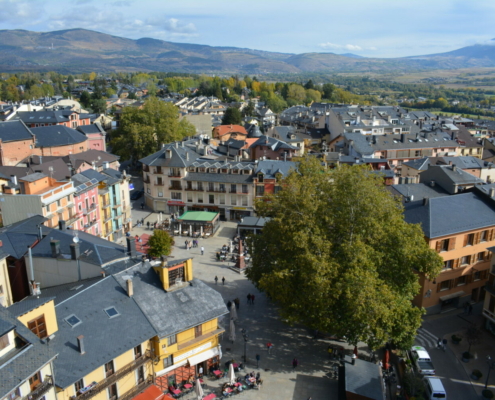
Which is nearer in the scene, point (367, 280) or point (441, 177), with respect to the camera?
point (367, 280)

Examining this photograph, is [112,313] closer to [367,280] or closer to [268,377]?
[268,377]

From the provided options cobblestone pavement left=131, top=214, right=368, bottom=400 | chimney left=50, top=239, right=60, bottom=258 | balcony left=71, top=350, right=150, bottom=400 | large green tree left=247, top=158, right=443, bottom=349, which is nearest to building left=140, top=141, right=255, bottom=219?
cobblestone pavement left=131, top=214, right=368, bottom=400

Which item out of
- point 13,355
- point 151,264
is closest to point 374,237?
point 151,264

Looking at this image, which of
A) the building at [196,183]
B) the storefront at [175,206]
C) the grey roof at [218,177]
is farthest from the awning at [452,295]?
the storefront at [175,206]

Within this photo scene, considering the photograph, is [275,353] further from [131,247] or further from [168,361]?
[131,247]

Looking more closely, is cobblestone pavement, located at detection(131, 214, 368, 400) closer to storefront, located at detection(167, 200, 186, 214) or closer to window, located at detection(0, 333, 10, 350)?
window, located at detection(0, 333, 10, 350)
